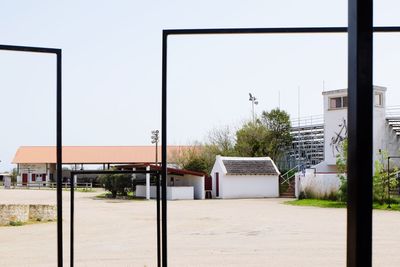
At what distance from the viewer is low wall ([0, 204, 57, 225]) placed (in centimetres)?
1151

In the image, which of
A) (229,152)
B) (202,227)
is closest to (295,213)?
(202,227)

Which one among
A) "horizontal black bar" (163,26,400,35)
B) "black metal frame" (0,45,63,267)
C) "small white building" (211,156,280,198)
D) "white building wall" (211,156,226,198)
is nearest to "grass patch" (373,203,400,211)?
"small white building" (211,156,280,198)

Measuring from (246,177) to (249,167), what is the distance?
43 cm

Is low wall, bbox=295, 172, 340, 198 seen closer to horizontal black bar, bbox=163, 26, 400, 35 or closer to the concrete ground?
the concrete ground

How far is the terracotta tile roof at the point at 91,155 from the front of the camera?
32688 mm

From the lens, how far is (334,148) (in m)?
23.7

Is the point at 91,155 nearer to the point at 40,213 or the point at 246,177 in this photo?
the point at 246,177

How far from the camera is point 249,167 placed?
23391 mm

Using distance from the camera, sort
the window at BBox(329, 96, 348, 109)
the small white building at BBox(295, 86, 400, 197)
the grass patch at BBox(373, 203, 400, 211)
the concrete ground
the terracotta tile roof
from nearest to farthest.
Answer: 1. the concrete ground
2. the grass patch at BBox(373, 203, 400, 211)
3. the small white building at BBox(295, 86, 400, 197)
4. the window at BBox(329, 96, 348, 109)
5. the terracotta tile roof

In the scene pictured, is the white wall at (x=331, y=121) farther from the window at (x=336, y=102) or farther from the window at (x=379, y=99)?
the window at (x=379, y=99)

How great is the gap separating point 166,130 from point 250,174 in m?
20.8

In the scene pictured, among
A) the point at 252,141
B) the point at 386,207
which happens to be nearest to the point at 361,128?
the point at 386,207

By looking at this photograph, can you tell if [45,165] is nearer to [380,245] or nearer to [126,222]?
[126,222]

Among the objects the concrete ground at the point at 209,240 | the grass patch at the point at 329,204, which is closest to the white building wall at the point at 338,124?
the grass patch at the point at 329,204
